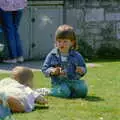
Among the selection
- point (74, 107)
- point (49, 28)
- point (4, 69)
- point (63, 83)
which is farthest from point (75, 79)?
point (49, 28)

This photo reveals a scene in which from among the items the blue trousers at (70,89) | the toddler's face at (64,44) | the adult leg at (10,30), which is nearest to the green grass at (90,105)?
the blue trousers at (70,89)

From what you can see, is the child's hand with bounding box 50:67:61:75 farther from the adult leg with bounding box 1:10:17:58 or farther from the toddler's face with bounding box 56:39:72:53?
the adult leg with bounding box 1:10:17:58

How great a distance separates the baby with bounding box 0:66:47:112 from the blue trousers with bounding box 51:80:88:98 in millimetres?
875

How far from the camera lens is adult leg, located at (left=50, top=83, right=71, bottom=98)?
8016 millimetres

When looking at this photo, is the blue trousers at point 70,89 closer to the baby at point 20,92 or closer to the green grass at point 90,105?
the green grass at point 90,105

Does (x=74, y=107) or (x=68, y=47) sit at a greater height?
(x=68, y=47)

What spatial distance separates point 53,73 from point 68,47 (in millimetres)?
414

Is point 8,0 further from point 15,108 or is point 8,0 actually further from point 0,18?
point 15,108

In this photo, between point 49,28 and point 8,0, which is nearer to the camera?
point 8,0

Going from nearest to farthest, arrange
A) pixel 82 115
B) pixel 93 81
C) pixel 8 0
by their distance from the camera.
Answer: pixel 82 115
pixel 93 81
pixel 8 0

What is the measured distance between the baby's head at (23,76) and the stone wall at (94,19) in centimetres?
783

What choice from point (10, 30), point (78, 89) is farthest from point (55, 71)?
point (10, 30)

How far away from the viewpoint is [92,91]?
28.5 ft

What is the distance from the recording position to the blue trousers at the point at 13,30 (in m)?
13.0
